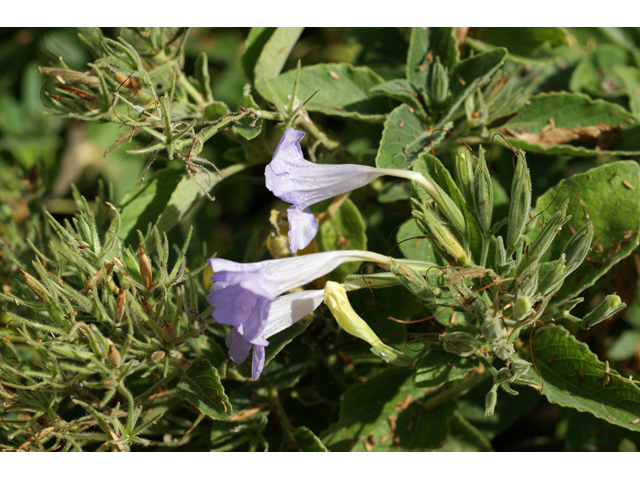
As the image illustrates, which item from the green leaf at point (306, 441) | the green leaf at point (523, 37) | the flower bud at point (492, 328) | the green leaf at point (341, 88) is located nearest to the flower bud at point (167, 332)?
the green leaf at point (306, 441)

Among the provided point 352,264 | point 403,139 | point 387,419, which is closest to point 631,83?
point 403,139

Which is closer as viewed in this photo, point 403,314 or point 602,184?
point 602,184

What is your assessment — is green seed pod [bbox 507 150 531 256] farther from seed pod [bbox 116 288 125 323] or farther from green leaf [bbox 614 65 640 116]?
green leaf [bbox 614 65 640 116]

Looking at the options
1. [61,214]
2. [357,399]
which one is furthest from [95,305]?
[61,214]

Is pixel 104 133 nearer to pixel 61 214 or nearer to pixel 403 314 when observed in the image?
pixel 61 214

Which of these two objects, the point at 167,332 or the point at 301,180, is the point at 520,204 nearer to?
the point at 301,180

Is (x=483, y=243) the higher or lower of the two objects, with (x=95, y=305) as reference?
higher

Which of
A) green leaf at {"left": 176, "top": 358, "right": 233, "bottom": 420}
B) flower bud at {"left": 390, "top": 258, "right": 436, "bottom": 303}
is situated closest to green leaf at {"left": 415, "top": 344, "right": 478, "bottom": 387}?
flower bud at {"left": 390, "top": 258, "right": 436, "bottom": 303}
